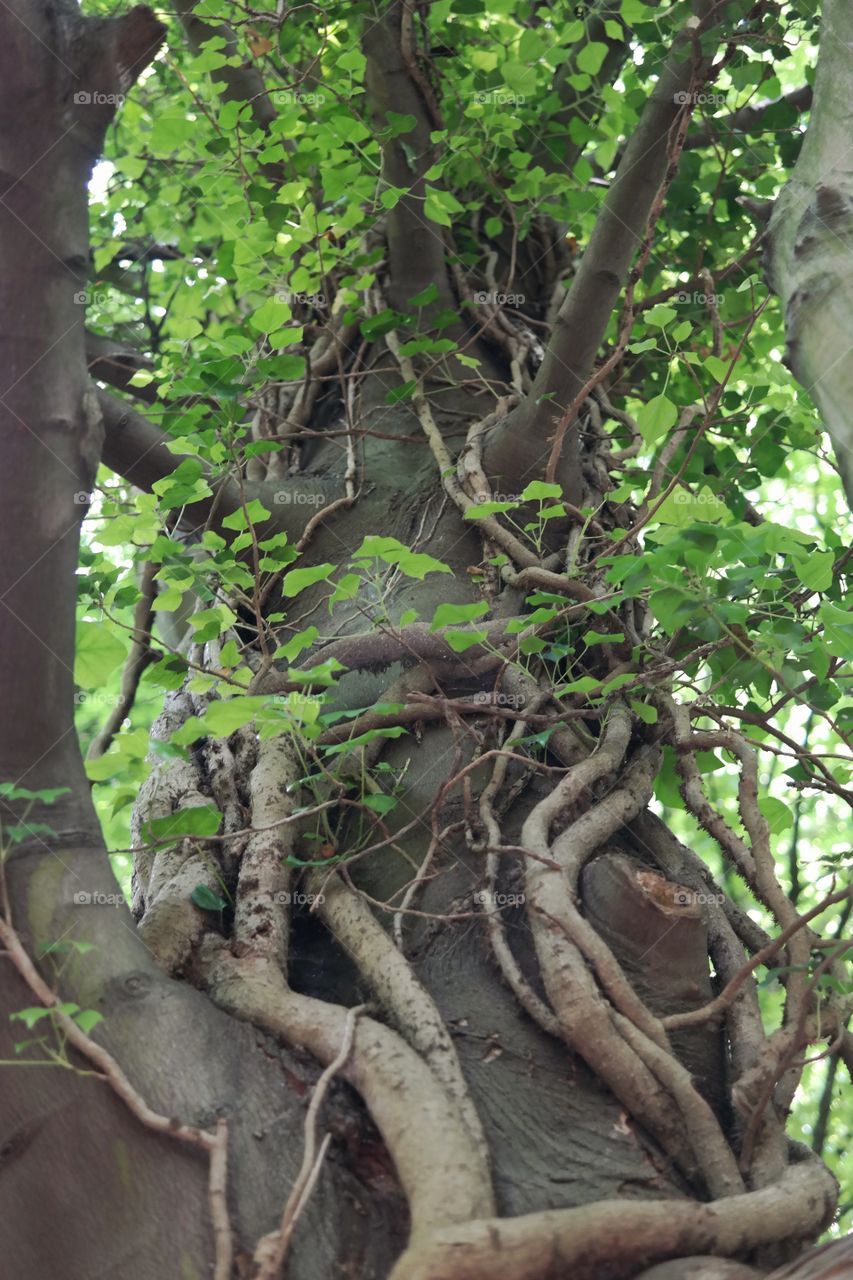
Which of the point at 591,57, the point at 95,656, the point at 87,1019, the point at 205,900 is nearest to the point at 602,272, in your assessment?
the point at 591,57

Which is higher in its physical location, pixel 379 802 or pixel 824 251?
pixel 824 251

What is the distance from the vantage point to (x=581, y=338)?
267 cm

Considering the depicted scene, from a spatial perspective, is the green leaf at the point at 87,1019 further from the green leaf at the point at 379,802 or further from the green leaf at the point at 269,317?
A: the green leaf at the point at 269,317

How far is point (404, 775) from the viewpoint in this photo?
7.26ft

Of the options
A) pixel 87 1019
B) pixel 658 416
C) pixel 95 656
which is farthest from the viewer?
pixel 658 416

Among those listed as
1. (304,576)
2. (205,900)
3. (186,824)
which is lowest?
(205,900)

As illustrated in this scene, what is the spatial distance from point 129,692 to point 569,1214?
2.47 metres

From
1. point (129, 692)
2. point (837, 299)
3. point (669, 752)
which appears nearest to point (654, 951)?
point (669, 752)

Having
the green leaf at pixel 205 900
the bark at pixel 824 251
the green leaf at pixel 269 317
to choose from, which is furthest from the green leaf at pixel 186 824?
the bark at pixel 824 251

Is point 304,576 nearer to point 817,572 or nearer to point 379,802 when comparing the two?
point 379,802

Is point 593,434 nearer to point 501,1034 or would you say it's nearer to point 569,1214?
point 501,1034

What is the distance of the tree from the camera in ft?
4.83

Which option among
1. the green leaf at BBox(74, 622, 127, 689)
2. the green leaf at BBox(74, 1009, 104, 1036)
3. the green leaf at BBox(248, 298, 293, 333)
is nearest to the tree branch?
the green leaf at BBox(248, 298, 293, 333)

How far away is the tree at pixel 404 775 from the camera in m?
1.47
